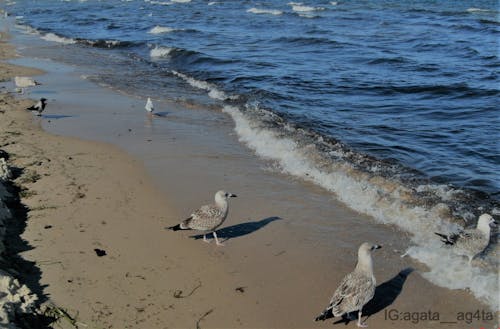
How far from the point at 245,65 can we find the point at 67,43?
12.7 metres

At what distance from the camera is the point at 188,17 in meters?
41.2

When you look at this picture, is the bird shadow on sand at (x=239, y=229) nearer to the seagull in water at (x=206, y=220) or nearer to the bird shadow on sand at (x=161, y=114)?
the seagull in water at (x=206, y=220)

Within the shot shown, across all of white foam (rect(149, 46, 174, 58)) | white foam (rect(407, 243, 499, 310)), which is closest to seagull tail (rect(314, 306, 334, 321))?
white foam (rect(407, 243, 499, 310))

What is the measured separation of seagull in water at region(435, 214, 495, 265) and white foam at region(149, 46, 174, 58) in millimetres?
20177

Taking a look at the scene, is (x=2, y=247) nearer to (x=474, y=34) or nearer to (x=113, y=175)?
(x=113, y=175)

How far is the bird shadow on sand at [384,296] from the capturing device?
5.85 meters

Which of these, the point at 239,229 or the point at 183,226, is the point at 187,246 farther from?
the point at 239,229

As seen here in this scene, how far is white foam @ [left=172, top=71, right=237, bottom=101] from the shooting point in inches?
656

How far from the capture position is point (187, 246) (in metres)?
7.21

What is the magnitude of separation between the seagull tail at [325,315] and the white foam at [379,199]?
5.40ft

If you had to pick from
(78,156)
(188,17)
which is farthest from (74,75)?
(188,17)

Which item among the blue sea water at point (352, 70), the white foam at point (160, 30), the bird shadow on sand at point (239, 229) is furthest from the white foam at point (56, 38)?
the bird shadow on sand at point (239, 229)

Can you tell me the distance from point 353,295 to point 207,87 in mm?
13482

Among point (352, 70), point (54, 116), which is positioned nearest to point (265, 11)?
point (352, 70)
